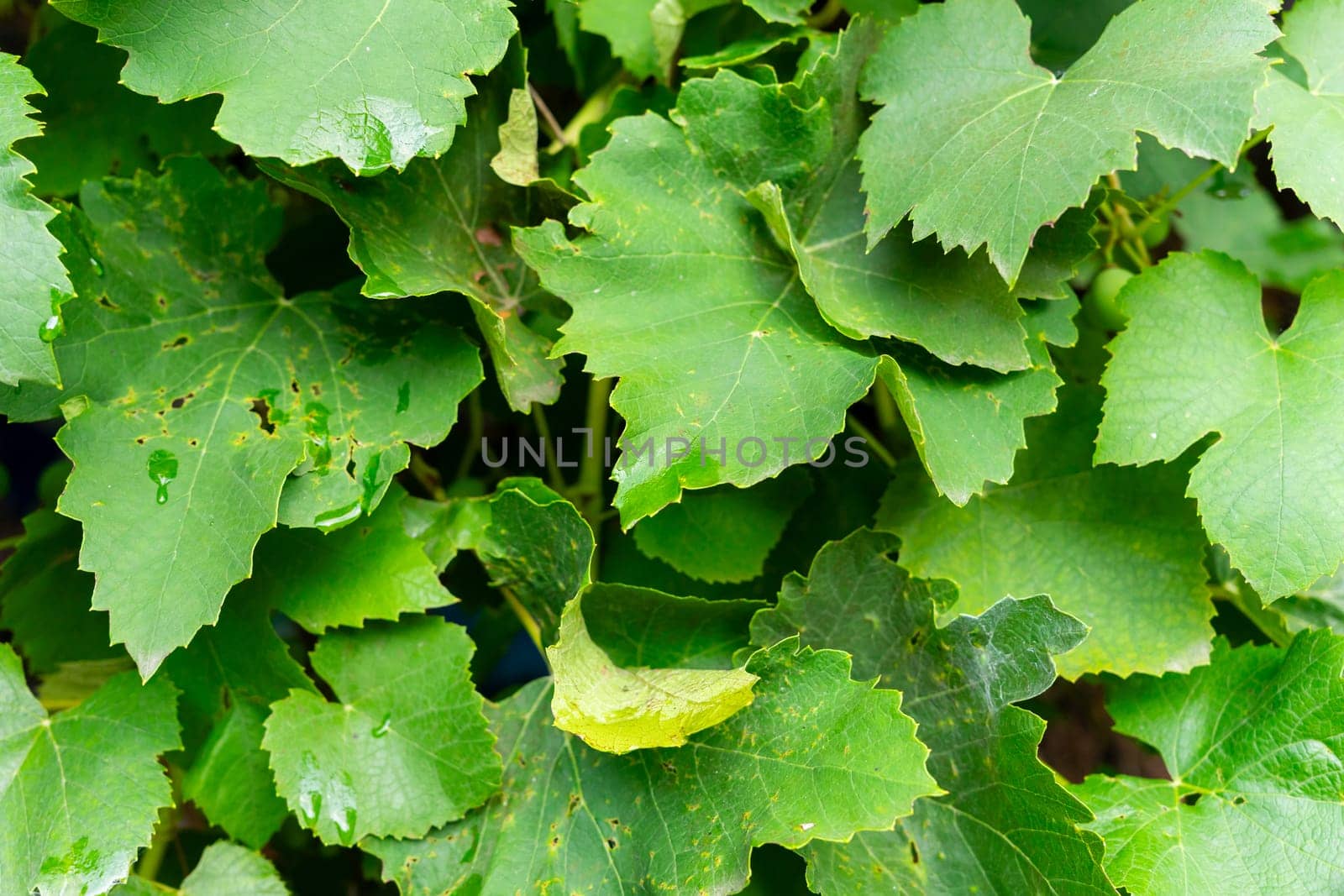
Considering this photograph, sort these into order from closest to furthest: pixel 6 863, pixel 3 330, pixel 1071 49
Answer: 1. pixel 3 330
2. pixel 6 863
3. pixel 1071 49

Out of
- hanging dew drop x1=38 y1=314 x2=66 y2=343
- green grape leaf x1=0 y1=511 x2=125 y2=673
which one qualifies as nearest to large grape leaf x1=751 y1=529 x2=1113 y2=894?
hanging dew drop x1=38 y1=314 x2=66 y2=343

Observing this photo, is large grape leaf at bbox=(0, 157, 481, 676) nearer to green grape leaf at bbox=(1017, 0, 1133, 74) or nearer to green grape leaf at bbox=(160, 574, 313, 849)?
green grape leaf at bbox=(160, 574, 313, 849)

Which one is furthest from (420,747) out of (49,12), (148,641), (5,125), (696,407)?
(49,12)

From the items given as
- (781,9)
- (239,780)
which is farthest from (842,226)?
(239,780)

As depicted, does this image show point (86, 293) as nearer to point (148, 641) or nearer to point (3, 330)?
point (3, 330)

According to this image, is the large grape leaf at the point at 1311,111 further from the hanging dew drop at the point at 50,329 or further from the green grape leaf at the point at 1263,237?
the hanging dew drop at the point at 50,329

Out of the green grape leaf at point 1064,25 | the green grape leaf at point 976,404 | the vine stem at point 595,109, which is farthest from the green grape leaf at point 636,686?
the green grape leaf at point 1064,25
